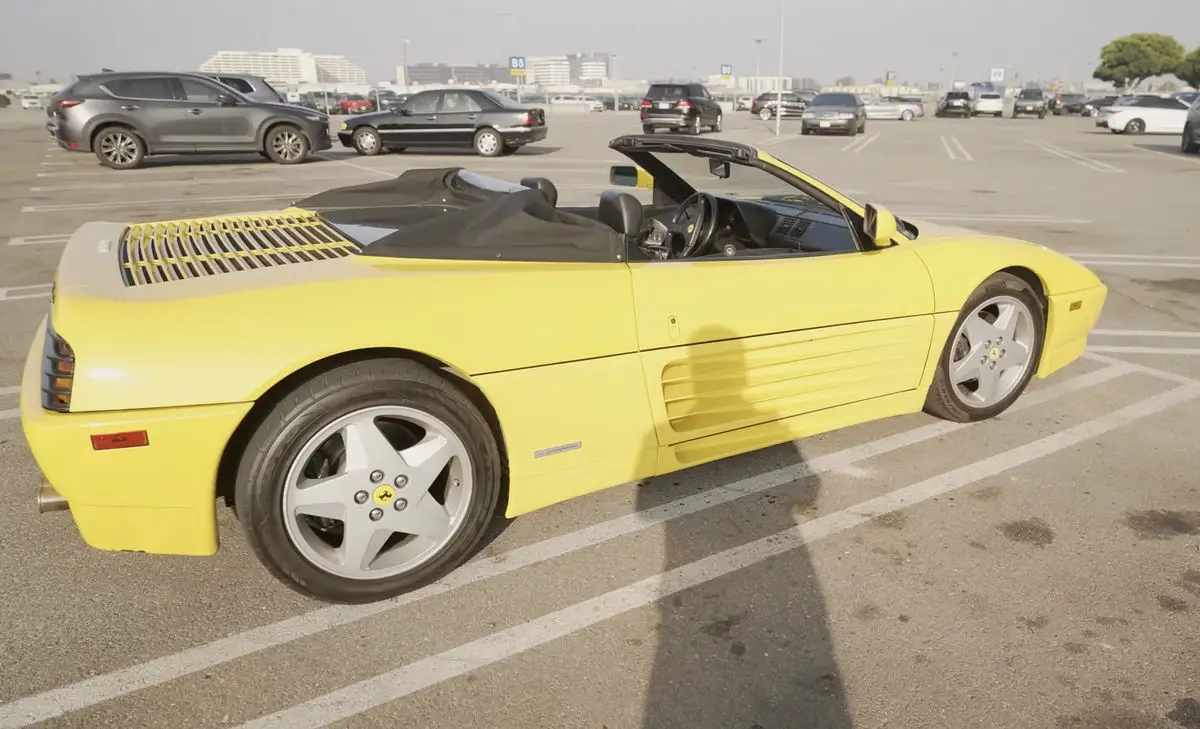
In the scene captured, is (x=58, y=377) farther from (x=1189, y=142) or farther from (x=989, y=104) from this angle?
(x=989, y=104)

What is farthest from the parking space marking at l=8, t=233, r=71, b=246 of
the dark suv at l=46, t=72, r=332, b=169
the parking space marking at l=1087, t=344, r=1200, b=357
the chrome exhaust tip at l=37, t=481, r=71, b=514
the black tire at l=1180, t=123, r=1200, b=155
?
the black tire at l=1180, t=123, r=1200, b=155

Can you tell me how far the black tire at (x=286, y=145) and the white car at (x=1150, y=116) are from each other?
27.1 m

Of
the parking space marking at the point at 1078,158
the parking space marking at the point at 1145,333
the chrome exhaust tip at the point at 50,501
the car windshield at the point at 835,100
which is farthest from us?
the car windshield at the point at 835,100

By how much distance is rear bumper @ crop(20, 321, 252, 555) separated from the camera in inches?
82.0

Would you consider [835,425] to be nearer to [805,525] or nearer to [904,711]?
[805,525]

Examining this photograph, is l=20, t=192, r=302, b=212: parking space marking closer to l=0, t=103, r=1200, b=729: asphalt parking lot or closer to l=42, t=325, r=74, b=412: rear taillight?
l=0, t=103, r=1200, b=729: asphalt parking lot

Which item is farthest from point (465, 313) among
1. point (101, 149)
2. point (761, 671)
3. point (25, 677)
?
point (101, 149)

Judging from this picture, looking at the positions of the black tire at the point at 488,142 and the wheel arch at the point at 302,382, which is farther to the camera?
the black tire at the point at 488,142

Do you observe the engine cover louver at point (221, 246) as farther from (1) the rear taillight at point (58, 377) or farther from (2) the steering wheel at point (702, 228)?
(2) the steering wheel at point (702, 228)

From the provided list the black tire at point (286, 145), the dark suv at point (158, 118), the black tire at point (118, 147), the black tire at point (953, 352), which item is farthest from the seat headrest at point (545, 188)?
the black tire at point (118, 147)

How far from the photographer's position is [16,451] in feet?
11.5

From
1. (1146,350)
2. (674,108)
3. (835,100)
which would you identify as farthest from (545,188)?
(835,100)

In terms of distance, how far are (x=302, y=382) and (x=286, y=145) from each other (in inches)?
595

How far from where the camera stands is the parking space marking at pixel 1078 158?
648 inches
